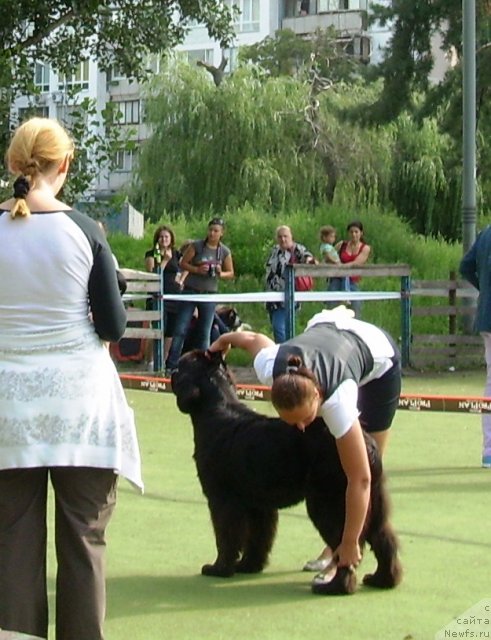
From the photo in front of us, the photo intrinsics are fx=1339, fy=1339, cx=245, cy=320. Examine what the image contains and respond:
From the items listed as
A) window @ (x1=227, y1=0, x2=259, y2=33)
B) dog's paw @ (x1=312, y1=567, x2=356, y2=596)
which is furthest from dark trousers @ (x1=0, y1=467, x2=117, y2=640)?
window @ (x1=227, y1=0, x2=259, y2=33)

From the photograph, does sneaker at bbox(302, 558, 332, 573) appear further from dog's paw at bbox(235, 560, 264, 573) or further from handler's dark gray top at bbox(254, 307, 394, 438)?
handler's dark gray top at bbox(254, 307, 394, 438)

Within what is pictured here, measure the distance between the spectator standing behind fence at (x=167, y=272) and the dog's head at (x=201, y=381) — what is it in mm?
9790

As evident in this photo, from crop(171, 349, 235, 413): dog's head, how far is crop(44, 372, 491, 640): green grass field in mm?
856

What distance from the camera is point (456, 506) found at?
827 cm

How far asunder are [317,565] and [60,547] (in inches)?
83.0

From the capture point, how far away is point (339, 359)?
224 inches

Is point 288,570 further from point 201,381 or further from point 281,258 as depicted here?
point 281,258

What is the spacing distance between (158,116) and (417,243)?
463 inches

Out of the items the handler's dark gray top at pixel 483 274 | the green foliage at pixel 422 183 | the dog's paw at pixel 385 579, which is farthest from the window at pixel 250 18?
the dog's paw at pixel 385 579

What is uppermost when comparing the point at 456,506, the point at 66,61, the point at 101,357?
the point at 66,61

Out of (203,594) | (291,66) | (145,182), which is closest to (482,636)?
(203,594)

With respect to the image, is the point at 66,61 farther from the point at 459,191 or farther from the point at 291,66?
the point at 291,66

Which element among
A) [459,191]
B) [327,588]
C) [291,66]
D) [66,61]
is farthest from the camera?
[291,66]

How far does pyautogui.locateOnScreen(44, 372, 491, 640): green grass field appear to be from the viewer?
5.55 m
